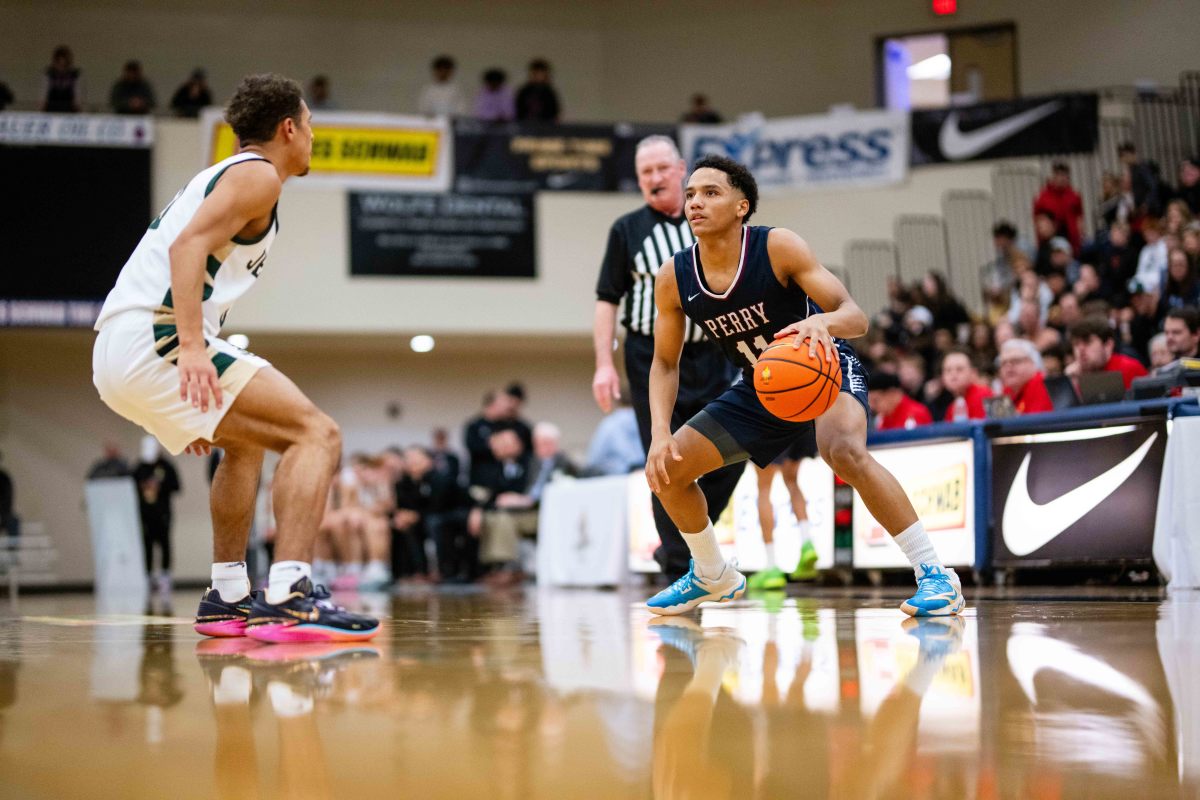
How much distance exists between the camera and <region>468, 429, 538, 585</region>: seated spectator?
14.2 meters

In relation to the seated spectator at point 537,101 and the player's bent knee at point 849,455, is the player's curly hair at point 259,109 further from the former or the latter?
the seated spectator at point 537,101

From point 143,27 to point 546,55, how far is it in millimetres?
6285

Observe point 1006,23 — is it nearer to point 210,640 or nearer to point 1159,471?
point 1159,471

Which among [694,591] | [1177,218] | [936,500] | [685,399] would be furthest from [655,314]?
[1177,218]

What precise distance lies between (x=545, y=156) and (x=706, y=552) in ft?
43.8

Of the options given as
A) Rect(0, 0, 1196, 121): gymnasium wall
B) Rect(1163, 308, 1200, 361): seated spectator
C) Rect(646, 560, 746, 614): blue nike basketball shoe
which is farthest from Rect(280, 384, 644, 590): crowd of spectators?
Rect(646, 560, 746, 614): blue nike basketball shoe

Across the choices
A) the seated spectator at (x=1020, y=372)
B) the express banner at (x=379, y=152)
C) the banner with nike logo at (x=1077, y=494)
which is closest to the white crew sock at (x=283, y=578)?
the banner with nike logo at (x=1077, y=494)

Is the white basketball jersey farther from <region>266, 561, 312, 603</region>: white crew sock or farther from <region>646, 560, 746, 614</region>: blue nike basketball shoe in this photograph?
<region>646, 560, 746, 614</region>: blue nike basketball shoe

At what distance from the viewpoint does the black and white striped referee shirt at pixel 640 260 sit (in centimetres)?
602

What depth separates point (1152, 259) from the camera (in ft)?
40.7

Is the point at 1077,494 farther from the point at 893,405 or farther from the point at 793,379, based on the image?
the point at 793,379

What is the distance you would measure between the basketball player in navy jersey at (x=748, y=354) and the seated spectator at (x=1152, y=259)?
26.5ft

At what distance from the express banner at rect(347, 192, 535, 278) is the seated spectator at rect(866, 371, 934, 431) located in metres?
9.14

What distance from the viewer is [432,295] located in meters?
17.8
